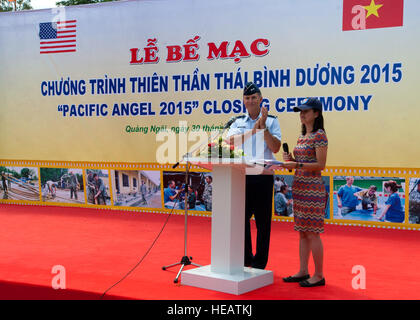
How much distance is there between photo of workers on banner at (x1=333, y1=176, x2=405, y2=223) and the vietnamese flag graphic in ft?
6.23

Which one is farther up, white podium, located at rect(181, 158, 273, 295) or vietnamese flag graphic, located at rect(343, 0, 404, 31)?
vietnamese flag graphic, located at rect(343, 0, 404, 31)

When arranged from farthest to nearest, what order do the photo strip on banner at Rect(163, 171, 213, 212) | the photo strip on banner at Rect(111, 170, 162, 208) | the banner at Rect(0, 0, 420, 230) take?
the photo strip on banner at Rect(111, 170, 162, 208), the photo strip on banner at Rect(163, 171, 213, 212), the banner at Rect(0, 0, 420, 230)

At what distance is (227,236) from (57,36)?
5802 millimetres

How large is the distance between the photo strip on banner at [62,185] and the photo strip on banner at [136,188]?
2.18ft

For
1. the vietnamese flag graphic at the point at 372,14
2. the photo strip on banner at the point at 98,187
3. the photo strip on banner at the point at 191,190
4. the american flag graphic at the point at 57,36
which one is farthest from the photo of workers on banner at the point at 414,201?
the american flag graphic at the point at 57,36

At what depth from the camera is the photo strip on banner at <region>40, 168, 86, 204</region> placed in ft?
26.7

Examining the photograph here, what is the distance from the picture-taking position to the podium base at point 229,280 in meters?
3.48

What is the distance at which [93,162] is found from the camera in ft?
26.2

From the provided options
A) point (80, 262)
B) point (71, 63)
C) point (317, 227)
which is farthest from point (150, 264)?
point (71, 63)

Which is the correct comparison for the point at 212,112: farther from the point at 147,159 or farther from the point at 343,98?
the point at 343,98

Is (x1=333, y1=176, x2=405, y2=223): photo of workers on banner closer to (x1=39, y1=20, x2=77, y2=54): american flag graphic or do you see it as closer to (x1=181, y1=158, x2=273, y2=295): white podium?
(x1=181, y1=158, x2=273, y2=295): white podium

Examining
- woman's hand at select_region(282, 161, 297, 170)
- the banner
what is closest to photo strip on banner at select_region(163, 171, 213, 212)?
the banner

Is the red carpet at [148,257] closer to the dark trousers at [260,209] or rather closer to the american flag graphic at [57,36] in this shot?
the dark trousers at [260,209]

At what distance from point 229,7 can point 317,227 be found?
4187 mm
